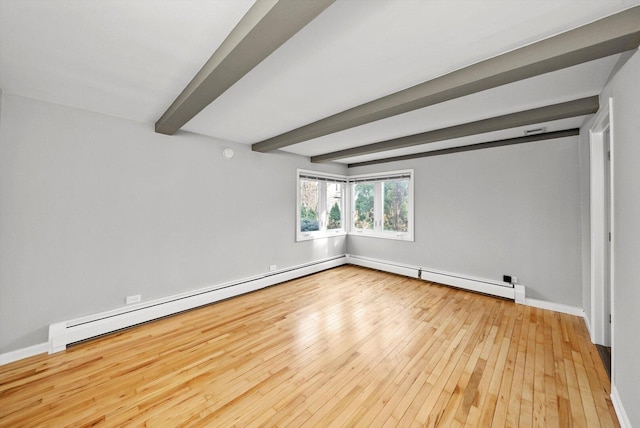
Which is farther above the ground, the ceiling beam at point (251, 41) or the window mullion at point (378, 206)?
the ceiling beam at point (251, 41)

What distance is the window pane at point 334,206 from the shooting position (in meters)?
5.43

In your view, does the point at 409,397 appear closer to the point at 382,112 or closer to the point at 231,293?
the point at 382,112

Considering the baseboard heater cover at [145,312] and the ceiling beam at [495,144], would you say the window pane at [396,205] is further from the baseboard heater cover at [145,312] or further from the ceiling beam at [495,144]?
the baseboard heater cover at [145,312]

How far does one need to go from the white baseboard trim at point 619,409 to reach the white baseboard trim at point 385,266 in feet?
9.09

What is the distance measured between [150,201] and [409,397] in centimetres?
329

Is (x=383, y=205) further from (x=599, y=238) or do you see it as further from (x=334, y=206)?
(x=599, y=238)

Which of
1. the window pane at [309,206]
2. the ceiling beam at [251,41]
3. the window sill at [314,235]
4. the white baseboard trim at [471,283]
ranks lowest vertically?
the white baseboard trim at [471,283]

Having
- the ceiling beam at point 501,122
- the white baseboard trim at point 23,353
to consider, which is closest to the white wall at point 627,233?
the ceiling beam at point 501,122

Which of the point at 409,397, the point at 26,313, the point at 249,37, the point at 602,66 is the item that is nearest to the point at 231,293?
the point at 26,313

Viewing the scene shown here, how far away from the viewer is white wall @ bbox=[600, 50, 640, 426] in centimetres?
136

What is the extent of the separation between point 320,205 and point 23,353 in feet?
14.2

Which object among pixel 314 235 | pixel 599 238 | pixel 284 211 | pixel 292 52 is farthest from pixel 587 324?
pixel 284 211

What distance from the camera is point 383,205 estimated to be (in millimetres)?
5168

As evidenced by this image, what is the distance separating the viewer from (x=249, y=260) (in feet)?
12.8
